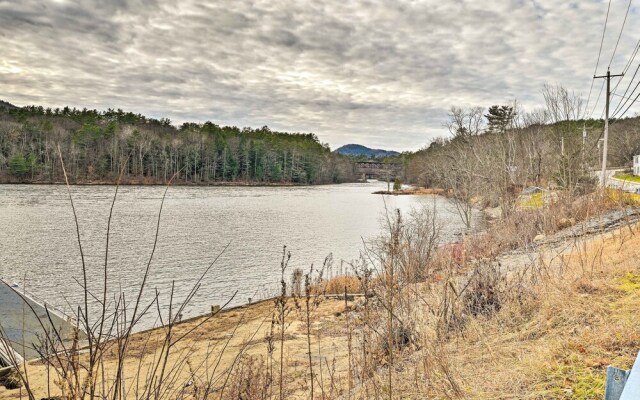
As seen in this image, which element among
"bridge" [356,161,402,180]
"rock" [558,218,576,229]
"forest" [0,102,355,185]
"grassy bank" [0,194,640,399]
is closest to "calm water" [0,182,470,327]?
"grassy bank" [0,194,640,399]

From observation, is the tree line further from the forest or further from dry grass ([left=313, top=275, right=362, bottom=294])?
the forest

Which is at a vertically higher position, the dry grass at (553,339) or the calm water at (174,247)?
the dry grass at (553,339)

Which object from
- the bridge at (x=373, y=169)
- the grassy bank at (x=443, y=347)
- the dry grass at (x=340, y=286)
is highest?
the bridge at (x=373, y=169)

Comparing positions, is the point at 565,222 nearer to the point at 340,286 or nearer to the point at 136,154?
the point at 340,286

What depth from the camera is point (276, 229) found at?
3253 cm

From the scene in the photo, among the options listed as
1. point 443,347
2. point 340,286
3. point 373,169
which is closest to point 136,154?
point 340,286

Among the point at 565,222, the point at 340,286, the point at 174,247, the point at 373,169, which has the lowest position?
the point at 340,286

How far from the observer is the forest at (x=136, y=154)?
279 feet

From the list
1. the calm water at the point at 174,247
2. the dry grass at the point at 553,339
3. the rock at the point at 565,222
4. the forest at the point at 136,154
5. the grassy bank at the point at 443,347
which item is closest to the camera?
the grassy bank at the point at 443,347

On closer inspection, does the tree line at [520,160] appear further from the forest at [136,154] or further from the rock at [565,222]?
the forest at [136,154]

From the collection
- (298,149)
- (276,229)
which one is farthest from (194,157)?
(276,229)

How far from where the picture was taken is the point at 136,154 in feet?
299

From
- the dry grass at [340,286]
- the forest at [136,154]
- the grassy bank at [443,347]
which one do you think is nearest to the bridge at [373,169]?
the forest at [136,154]

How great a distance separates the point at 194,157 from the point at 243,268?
8919 centimetres
